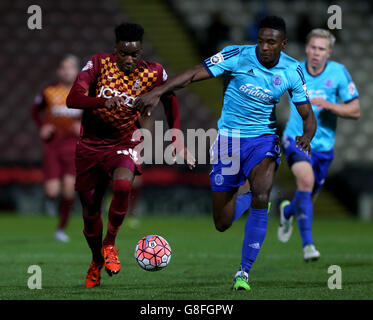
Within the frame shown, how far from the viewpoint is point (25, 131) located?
59.9ft

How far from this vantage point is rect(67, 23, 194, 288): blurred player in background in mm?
5910

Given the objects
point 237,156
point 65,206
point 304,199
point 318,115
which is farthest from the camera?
point 65,206

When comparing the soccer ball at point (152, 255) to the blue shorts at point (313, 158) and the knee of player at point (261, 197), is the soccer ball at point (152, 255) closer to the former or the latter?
the knee of player at point (261, 197)

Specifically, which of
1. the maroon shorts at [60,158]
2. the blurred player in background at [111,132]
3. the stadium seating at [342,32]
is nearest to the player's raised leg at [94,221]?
the blurred player in background at [111,132]

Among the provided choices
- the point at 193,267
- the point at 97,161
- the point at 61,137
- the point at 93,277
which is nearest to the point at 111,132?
the point at 97,161

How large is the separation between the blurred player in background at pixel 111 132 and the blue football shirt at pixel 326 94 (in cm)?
245

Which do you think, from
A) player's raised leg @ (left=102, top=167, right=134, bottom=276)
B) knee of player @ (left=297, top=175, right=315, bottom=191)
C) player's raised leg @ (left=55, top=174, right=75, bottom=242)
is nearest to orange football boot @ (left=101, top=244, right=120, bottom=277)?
player's raised leg @ (left=102, top=167, right=134, bottom=276)

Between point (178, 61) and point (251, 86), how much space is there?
14.1 m

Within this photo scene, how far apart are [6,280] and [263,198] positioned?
2.25 metres

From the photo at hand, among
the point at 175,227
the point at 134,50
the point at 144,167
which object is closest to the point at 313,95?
the point at 134,50

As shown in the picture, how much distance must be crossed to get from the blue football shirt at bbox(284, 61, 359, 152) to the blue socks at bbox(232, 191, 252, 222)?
157 cm

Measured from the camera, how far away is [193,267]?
24.6 ft

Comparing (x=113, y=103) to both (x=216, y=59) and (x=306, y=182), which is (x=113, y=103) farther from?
(x=306, y=182)

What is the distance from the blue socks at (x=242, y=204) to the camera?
6773 mm
